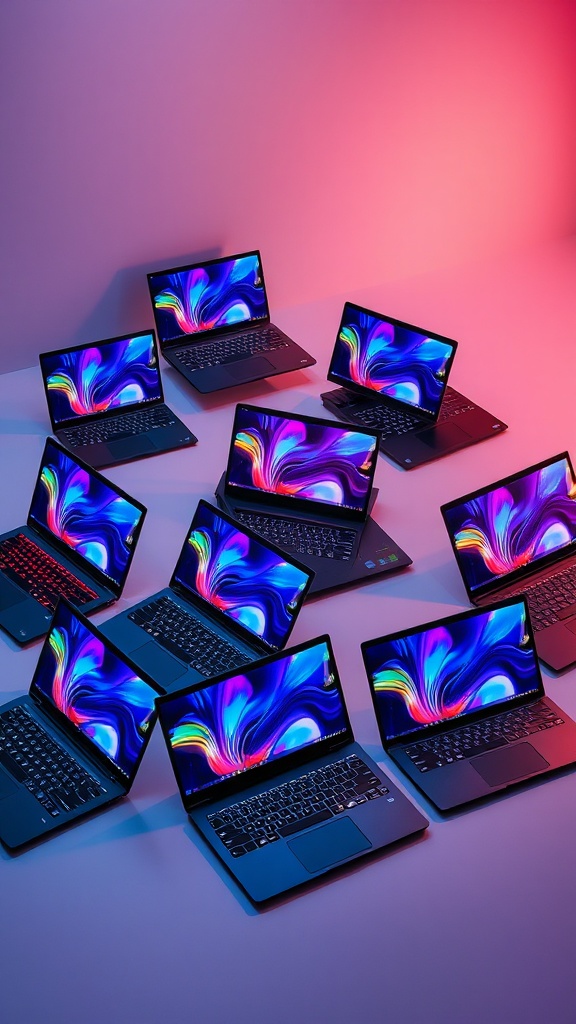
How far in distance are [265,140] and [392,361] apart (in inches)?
38.3

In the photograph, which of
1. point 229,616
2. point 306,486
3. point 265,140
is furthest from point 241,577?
point 265,140

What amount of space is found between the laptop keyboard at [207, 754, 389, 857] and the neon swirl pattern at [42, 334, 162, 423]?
167 centimetres

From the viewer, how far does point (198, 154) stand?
432 cm

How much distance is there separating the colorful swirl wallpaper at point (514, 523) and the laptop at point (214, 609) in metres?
0.53

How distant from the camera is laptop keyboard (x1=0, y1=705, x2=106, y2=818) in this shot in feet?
9.18

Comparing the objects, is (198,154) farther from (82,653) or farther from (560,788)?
(560,788)

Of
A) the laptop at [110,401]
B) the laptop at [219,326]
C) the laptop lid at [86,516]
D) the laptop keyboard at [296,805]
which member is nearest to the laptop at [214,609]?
the laptop lid at [86,516]

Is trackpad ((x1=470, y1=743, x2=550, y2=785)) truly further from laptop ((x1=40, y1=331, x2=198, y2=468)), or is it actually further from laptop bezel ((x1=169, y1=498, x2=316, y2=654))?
laptop ((x1=40, y1=331, x2=198, y2=468))

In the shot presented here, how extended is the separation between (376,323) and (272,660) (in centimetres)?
167

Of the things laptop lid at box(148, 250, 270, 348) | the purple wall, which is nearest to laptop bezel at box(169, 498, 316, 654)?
laptop lid at box(148, 250, 270, 348)

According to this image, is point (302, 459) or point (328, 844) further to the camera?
point (302, 459)

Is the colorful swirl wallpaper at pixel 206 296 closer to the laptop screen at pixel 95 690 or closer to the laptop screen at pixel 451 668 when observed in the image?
the laptop screen at pixel 95 690

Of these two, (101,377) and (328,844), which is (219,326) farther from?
(328,844)

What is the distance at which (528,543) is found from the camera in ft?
11.5
